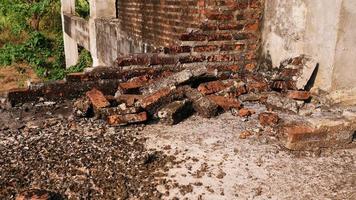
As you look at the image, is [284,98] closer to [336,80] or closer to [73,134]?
Result: [336,80]

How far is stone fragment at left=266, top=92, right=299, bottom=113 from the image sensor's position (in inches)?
119

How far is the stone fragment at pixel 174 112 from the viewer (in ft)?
9.05

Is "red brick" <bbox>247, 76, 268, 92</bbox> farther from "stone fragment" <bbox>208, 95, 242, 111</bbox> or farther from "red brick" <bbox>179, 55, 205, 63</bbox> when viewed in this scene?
"red brick" <bbox>179, 55, 205, 63</bbox>

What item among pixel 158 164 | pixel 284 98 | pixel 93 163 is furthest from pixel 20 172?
pixel 284 98

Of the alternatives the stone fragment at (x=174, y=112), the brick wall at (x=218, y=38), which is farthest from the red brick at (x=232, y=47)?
the stone fragment at (x=174, y=112)

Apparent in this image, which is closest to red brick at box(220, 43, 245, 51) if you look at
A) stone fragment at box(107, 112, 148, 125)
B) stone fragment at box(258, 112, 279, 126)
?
stone fragment at box(258, 112, 279, 126)

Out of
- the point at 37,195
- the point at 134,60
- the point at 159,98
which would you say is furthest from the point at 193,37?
the point at 37,195

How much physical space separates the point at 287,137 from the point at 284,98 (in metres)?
0.75

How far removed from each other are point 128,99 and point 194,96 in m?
0.50

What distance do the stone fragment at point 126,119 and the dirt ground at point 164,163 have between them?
5 cm

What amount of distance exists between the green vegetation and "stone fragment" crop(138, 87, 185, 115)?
9.49m

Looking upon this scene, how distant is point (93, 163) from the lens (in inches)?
85.0

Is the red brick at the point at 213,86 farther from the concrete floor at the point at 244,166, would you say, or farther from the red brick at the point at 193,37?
the red brick at the point at 193,37

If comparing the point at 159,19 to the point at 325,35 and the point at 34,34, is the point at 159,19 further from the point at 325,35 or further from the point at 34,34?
the point at 34,34
